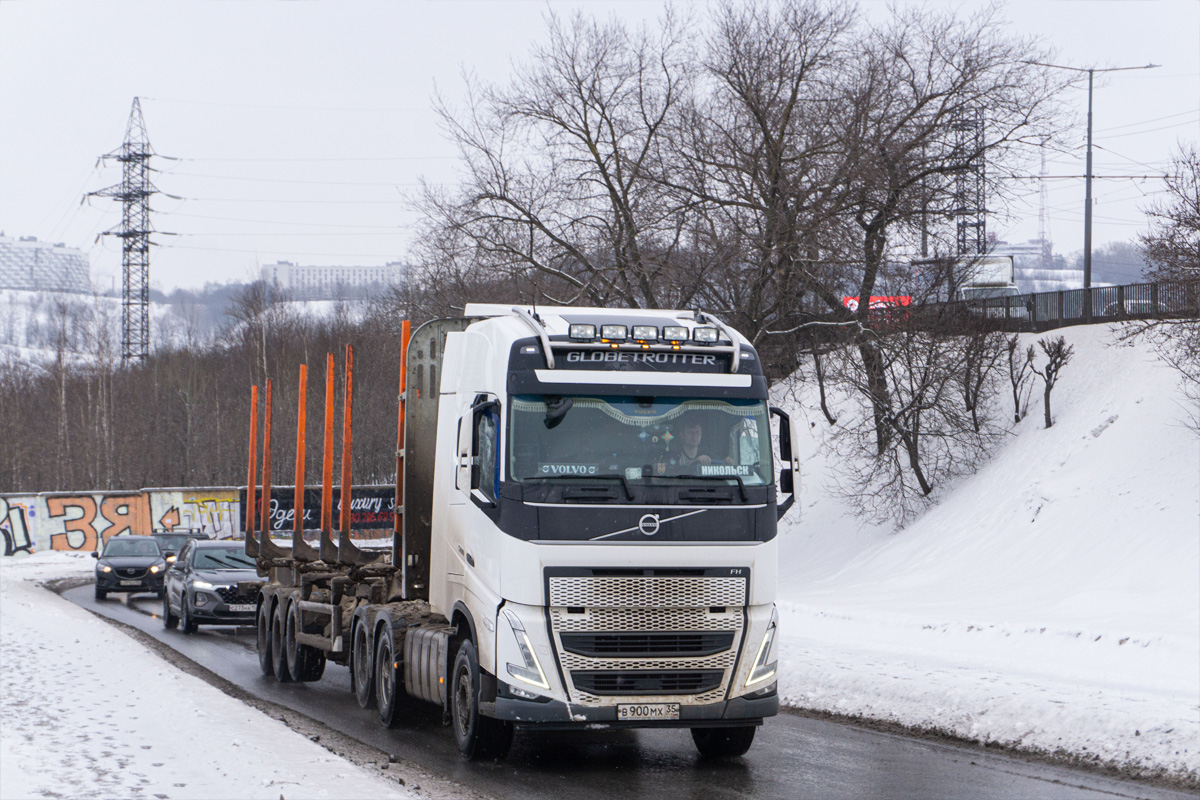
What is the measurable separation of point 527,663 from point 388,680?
319 centimetres

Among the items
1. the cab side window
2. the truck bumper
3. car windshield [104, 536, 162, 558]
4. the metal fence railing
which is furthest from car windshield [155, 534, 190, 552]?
the truck bumper

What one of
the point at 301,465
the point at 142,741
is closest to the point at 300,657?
the point at 301,465

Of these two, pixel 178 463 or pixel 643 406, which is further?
pixel 178 463

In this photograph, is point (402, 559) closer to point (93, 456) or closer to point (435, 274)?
point (435, 274)

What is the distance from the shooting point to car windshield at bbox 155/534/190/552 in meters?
35.7

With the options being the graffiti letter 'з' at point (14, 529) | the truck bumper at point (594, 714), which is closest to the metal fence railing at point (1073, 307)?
the truck bumper at point (594, 714)

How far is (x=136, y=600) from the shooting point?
32.0 m

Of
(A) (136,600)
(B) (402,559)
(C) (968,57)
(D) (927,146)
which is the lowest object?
(A) (136,600)

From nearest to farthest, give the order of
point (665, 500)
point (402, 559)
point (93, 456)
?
1. point (665, 500)
2. point (402, 559)
3. point (93, 456)

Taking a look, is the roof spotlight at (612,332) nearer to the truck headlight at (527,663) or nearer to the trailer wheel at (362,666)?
the truck headlight at (527,663)

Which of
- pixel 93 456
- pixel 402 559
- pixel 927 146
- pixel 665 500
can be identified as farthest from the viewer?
pixel 93 456

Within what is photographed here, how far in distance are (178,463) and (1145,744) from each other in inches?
2834

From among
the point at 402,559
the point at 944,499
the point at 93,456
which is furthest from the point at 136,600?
the point at 93,456

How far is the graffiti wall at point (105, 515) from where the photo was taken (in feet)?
160
